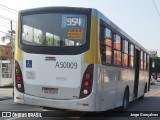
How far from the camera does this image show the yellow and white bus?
34.0 ft

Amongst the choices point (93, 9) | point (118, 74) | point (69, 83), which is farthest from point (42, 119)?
point (93, 9)

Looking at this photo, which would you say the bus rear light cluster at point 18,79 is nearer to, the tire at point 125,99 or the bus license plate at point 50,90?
the bus license plate at point 50,90

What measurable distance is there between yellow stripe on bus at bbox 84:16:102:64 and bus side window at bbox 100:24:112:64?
1.56 ft

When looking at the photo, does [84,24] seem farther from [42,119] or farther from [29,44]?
[42,119]

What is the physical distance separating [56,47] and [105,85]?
1.86 meters

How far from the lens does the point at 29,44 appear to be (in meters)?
11.0

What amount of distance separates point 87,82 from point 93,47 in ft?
3.12

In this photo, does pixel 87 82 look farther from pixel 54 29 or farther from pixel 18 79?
pixel 18 79

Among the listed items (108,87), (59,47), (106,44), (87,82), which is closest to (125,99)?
(108,87)

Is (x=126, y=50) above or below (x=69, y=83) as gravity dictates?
above

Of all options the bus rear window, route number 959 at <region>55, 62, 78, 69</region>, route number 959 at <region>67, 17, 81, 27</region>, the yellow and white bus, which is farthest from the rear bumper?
route number 959 at <region>67, 17, 81, 27</region>

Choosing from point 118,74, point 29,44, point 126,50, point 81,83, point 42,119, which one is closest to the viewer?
point 81,83

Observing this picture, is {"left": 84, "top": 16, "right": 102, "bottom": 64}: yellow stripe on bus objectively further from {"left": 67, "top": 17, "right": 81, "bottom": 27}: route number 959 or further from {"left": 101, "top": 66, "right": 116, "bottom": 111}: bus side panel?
{"left": 101, "top": 66, "right": 116, "bottom": 111}: bus side panel

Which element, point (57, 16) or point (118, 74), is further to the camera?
point (118, 74)
